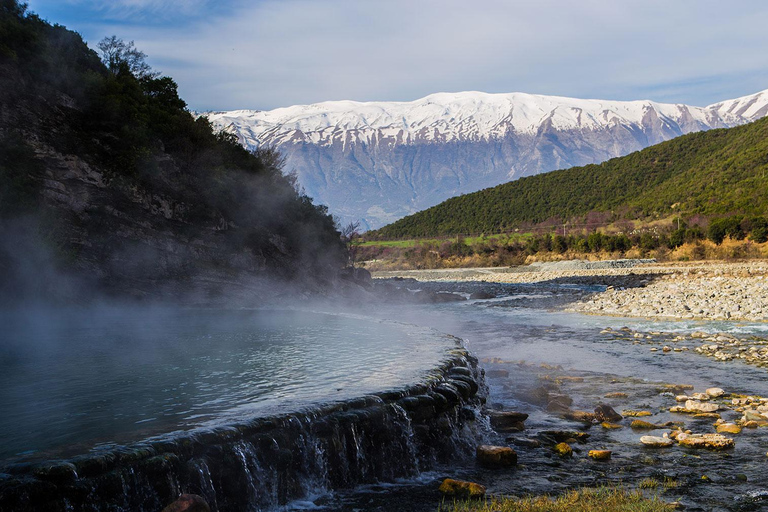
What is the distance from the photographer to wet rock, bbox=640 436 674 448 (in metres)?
8.39

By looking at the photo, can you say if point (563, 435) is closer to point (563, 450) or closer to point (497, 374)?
point (563, 450)

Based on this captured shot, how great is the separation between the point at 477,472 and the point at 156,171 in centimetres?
1944

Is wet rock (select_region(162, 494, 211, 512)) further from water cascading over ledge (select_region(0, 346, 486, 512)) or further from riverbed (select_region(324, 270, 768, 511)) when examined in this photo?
riverbed (select_region(324, 270, 768, 511))

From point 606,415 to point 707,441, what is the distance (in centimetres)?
192

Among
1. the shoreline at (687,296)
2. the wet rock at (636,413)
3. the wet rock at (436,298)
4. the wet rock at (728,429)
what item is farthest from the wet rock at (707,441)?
the wet rock at (436,298)

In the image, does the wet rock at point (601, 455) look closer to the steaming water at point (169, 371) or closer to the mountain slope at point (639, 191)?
the steaming water at point (169, 371)

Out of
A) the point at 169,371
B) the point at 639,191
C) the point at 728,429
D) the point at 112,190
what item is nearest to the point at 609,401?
the point at 728,429

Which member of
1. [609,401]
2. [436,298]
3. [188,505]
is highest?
[188,505]

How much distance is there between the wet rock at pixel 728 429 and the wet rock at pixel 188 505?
765 cm

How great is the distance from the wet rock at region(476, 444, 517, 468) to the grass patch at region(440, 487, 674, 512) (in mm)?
1328

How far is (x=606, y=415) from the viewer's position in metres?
9.97

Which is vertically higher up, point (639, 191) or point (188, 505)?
point (639, 191)

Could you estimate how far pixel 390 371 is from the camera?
9.98 metres

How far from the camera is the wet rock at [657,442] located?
839cm
